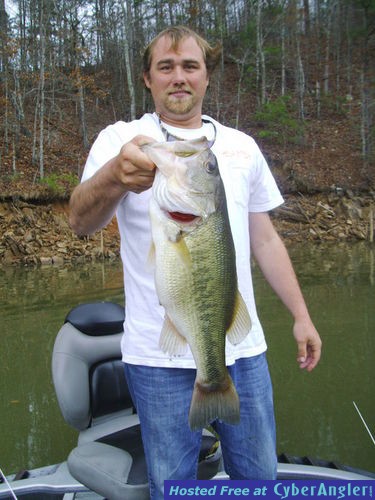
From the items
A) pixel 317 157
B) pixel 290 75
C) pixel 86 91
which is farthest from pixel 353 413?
pixel 290 75

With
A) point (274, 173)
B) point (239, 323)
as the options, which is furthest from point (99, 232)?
point (239, 323)

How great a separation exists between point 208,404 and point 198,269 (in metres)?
0.48

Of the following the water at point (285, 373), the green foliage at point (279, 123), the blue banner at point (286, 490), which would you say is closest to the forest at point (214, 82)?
the green foliage at point (279, 123)

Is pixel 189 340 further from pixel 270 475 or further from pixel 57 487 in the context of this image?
pixel 57 487

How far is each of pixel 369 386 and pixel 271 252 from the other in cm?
332

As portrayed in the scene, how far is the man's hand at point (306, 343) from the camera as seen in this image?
223 cm

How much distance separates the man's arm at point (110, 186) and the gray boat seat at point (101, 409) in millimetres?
981

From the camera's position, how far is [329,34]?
3362 centimetres

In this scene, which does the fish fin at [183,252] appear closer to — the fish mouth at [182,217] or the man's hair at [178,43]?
the fish mouth at [182,217]

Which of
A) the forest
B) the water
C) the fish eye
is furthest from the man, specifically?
the forest

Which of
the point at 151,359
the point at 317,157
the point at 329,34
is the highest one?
the point at 329,34

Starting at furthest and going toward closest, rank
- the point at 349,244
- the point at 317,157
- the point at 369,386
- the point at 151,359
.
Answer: the point at 317,157 → the point at 349,244 → the point at 369,386 → the point at 151,359

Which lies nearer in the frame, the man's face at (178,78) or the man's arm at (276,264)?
the man's face at (178,78)

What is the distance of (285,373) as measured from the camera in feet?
17.8
